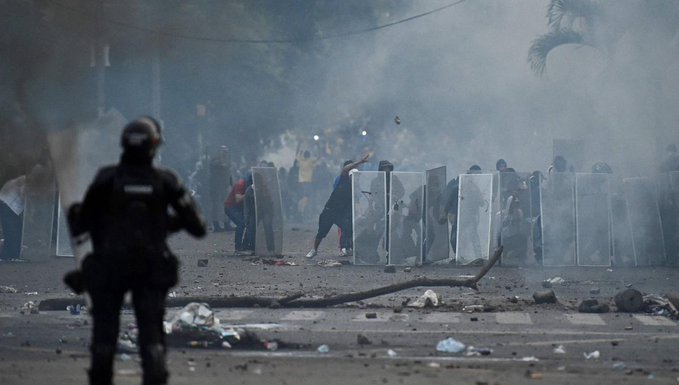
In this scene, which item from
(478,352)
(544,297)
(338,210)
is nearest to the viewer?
(478,352)

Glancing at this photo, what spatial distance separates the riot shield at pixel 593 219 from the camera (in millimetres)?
19797

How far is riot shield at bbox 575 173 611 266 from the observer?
65.0 feet

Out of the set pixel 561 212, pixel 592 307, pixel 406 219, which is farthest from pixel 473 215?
pixel 592 307

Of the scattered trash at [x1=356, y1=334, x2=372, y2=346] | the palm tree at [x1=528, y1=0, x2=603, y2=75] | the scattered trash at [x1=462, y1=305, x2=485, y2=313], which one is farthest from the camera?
the palm tree at [x1=528, y1=0, x2=603, y2=75]

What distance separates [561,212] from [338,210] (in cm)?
395

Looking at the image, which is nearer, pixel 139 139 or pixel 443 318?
pixel 139 139

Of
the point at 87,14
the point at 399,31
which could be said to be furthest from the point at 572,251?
the point at 399,31

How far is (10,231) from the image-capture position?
2003 cm

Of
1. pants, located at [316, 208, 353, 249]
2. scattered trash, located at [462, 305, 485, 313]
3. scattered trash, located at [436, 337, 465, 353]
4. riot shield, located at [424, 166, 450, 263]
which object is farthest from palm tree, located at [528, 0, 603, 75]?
scattered trash, located at [436, 337, 465, 353]

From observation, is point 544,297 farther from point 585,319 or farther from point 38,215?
point 38,215

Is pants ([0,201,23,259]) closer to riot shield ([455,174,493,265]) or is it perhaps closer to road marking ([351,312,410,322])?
riot shield ([455,174,493,265])

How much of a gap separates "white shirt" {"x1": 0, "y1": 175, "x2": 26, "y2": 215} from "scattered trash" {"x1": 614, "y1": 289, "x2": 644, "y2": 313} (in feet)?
33.9

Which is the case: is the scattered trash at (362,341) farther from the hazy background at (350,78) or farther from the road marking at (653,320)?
the hazy background at (350,78)

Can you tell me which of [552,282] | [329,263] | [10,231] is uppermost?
[10,231]
